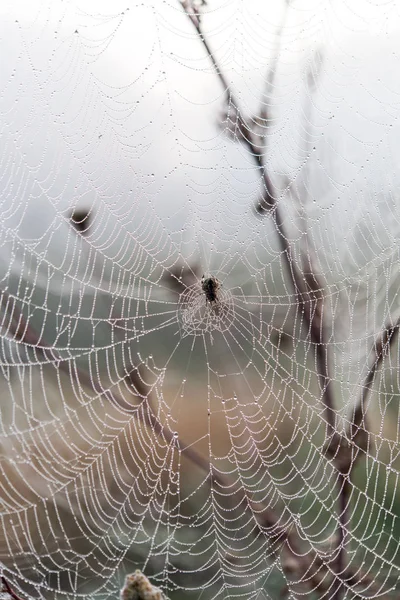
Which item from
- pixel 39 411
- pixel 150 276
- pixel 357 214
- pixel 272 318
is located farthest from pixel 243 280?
pixel 39 411

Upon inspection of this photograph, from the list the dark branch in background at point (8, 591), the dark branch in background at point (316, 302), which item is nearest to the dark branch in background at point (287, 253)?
the dark branch in background at point (316, 302)

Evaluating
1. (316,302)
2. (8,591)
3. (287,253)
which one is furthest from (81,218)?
(8,591)

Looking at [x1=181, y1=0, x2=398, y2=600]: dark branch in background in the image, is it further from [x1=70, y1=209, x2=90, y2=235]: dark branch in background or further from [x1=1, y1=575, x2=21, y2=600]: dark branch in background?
[x1=1, y1=575, x2=21, y2=600]: dark branch in background

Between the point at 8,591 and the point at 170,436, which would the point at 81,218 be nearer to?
the point at 170,436

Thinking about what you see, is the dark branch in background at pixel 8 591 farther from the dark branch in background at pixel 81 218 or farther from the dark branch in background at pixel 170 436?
the dark branch in background at pixel 81 218

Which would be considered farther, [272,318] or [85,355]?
[272,318]

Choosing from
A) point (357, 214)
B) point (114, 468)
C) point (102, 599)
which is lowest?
point (102, 599)

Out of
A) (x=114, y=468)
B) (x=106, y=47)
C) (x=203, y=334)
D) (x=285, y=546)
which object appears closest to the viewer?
(x=106, y=47)

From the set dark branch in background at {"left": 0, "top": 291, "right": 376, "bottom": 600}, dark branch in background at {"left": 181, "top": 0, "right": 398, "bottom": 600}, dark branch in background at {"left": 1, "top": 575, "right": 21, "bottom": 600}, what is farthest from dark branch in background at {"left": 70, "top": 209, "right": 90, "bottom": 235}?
dark branch in background at {"left": 1, "top": 575, "right": 21, "bottom": 600}

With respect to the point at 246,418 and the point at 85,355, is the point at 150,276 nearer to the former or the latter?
the point at 85,355

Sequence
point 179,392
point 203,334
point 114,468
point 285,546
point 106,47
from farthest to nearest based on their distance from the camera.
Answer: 1. point 203,334
2. point 179,392
3. point 114,468
4. point 285,546
5. point 106,47
